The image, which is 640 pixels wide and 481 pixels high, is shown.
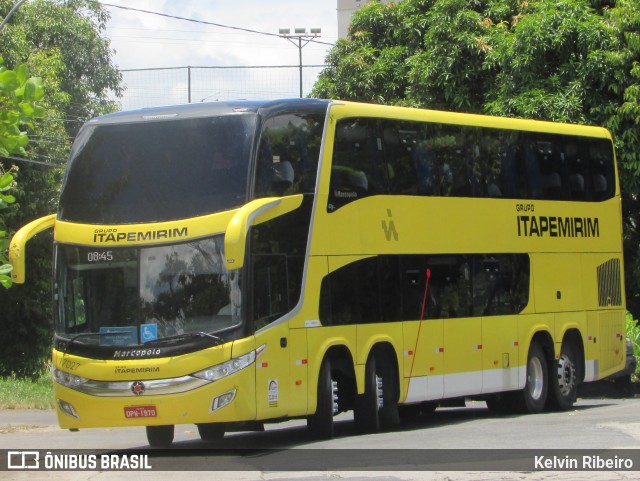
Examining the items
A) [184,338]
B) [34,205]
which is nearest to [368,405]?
[184,338]

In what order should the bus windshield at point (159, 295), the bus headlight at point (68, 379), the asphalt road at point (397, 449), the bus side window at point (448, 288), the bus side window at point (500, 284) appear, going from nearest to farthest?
the asphalt road at point (397, 449) < the bus windshield at point (159, 295) < the bus headlight at point (68, 379) < the bus side window at point (448, 288) < the bus side window at point (500, 284)

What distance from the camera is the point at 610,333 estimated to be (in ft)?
69.9

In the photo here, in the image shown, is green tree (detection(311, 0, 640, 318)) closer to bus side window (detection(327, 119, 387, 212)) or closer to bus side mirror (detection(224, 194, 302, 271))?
bus side window (detection(327, 119, 387, 212))

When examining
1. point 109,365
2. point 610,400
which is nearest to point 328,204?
point 109,365

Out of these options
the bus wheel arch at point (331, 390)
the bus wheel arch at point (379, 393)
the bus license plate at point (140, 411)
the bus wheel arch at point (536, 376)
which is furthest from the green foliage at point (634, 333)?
the bus license plate at point (140, 411)

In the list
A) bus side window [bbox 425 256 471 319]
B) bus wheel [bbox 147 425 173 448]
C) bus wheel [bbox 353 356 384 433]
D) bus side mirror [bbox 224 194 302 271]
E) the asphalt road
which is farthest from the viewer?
bus side window [bbox 425 256 471 319]

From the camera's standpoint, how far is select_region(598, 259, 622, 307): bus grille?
2098 centimetres

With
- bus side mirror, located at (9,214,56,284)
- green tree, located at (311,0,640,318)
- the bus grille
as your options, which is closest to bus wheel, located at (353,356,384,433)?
bus side mirror, located at (9,214,56,284)

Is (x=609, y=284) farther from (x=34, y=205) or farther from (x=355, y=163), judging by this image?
(x=34, y=205)

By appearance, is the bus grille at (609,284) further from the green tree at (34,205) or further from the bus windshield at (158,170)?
the green tree at (34,205)

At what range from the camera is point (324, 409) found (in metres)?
15.0

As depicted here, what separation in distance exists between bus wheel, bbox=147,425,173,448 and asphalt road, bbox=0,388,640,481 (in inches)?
8.7

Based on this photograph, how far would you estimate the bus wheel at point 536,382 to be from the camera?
766 inches

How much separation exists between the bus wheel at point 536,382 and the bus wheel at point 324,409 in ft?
17.6
